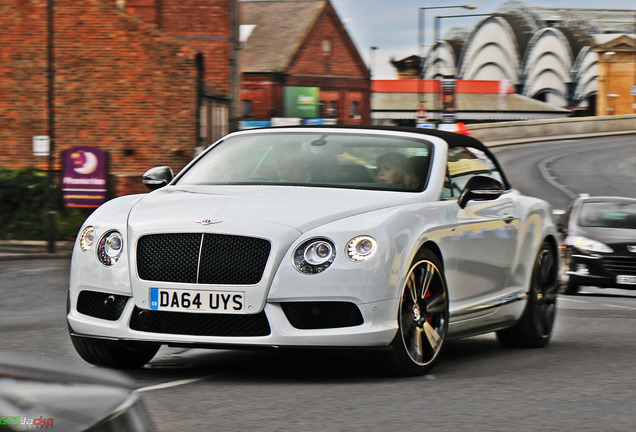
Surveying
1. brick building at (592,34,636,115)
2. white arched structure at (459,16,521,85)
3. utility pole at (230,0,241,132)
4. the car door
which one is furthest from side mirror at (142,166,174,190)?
white arched structure at (459,16,521,85)

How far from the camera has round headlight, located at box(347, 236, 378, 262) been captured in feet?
22.0

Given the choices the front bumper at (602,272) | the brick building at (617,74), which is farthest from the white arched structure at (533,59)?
the front bumper at (602,272)

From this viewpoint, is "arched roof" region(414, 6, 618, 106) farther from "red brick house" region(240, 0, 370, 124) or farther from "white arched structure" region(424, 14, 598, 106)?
"red brick house" region(240, 0, 370, 124)

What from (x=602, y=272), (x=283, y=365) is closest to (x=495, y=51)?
(x=602, y=272)

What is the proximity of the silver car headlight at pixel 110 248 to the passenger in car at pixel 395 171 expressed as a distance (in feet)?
5.63

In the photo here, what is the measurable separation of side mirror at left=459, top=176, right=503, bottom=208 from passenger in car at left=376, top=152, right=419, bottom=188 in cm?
39

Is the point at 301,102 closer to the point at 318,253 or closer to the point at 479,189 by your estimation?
the point at 479,189

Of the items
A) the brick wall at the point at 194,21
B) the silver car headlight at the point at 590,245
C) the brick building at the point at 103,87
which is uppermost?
the brick wall at the point at 194,21

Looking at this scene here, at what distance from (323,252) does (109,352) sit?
1.52 meters

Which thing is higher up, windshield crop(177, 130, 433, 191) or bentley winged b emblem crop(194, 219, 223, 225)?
windshield crop(177, 130, 433, 191)

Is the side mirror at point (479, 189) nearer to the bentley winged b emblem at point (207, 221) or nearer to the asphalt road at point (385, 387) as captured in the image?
the asphalt road at point (385, 387)

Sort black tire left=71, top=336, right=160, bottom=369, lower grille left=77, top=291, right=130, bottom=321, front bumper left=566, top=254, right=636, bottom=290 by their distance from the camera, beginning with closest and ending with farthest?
lower grille left=77, top=291, right=130, bottom=321, black tire left=71, top=336, right=160, bottom=369, front bumper left=566, top=254, right=636, bottom=290

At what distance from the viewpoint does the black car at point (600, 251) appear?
18.0 meters

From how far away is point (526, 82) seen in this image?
120812mm
